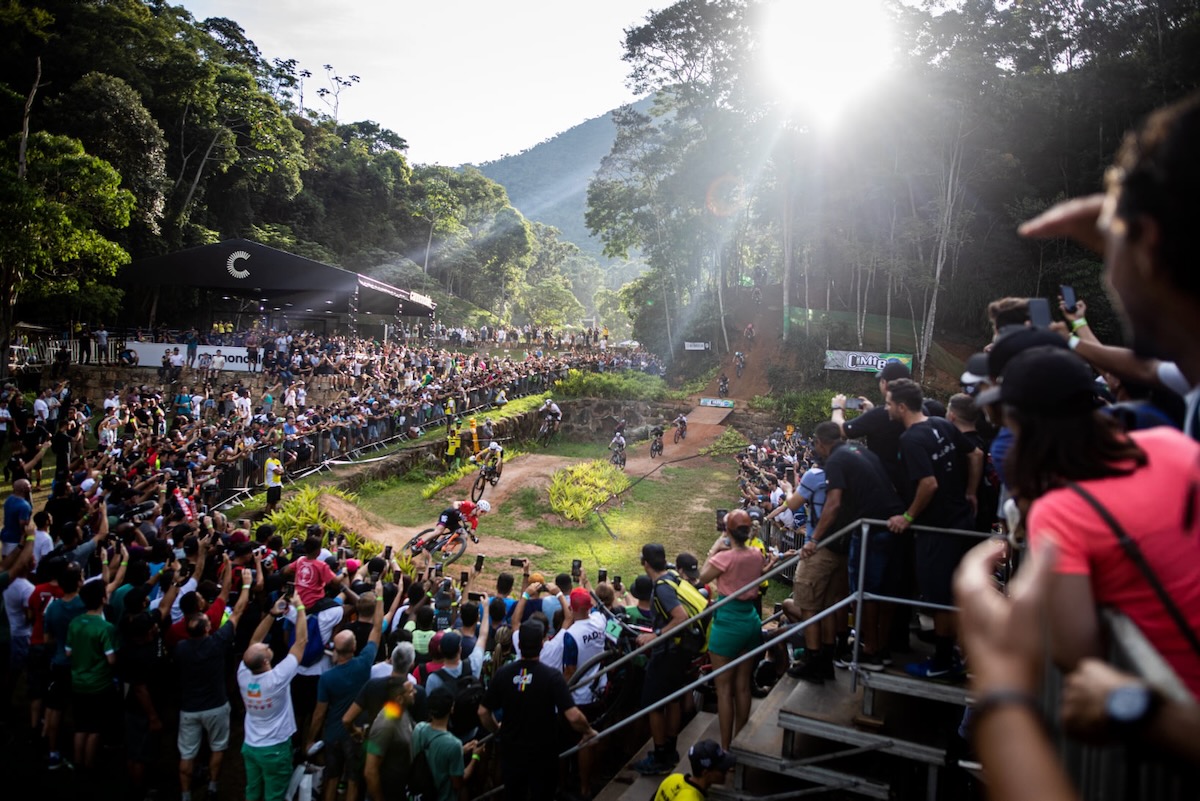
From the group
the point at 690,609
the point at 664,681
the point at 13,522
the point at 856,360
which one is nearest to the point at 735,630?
the point at 690,609

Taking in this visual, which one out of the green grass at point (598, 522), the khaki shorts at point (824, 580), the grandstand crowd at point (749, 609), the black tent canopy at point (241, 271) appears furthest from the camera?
the black tent canopy at point (241, 271)

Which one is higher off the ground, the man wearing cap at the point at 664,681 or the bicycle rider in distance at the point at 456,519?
the man wearing cap at the point at 664,681

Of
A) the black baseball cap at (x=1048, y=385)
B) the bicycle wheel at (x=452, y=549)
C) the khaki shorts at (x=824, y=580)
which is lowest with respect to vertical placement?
the bicycle wheel at (x=452, y=549)

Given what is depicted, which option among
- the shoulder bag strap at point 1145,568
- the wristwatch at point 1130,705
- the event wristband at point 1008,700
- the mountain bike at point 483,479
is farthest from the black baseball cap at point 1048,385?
the mountain bike at point 483,479

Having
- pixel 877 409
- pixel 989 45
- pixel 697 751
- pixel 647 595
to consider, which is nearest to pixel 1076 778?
pixel 697 751

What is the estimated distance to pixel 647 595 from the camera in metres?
6.49

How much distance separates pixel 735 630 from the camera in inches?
205

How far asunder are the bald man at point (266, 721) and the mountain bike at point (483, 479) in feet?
40.2

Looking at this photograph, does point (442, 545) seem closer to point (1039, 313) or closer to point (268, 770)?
point (268, 770)

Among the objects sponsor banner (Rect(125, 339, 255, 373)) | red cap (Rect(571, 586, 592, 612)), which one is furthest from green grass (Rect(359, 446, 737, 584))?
red cap (Rect(571, 586, 592, 612))

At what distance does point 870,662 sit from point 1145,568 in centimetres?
369

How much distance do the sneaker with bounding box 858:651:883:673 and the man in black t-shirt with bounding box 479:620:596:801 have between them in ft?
6.22

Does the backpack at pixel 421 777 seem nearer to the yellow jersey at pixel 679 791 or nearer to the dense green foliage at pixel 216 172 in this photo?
the yellow jersey at pixel 679 791

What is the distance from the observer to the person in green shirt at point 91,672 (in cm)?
555
